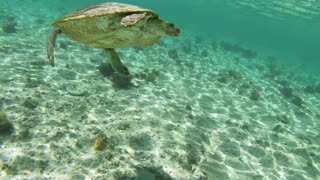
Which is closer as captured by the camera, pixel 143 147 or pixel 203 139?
pixel 143 147

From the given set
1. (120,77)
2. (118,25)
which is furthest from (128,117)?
(118,25)

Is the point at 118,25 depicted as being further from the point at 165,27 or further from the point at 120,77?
the point at 120,77

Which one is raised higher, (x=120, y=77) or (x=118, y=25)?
(x=118, y=25)

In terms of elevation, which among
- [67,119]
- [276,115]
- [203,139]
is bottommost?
[276,115]

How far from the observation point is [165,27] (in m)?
4.77

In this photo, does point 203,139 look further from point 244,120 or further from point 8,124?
point 8,124

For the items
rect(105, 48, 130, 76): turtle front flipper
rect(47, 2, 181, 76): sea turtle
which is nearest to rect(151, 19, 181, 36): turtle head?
rect(47, 2, 181, 76): sea turtle

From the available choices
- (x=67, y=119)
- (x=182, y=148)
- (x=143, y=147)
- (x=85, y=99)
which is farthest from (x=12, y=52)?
(x=182, y=148)

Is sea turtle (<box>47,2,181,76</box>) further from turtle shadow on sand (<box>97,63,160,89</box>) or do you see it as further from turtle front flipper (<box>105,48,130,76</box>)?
turtle shadow on sand (<box>97,63,160,89</box>)

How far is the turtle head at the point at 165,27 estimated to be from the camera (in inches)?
186

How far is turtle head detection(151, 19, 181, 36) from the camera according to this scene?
472 cm

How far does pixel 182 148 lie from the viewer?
7902 mm

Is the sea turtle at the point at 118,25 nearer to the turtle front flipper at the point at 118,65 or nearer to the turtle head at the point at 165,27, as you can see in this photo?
the turtle head at the point at 165,27

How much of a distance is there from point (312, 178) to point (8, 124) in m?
10.0
